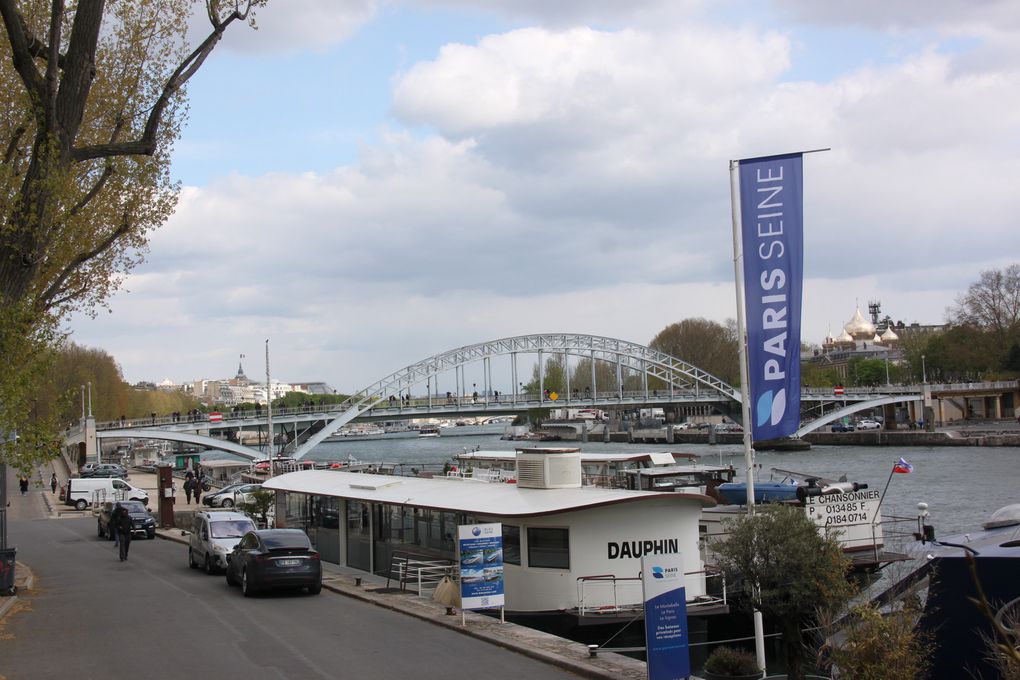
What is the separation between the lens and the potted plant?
36.5 feet

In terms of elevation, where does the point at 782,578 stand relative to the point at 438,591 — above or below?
above

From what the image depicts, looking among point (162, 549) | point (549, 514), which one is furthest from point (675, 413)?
point (549, 514)

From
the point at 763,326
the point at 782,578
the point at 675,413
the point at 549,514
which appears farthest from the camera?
the point at 675,413

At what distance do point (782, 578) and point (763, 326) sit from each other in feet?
15.7

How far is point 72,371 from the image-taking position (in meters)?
101

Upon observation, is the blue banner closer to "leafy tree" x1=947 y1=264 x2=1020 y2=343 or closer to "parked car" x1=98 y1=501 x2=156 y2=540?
"parked car" x1=98 y1=501 x2=156 y2=540

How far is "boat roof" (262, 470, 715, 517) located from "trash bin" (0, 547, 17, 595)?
7088mm

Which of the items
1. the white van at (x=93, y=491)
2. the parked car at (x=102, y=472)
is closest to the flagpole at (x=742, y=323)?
the white van at (x=93, y=491)

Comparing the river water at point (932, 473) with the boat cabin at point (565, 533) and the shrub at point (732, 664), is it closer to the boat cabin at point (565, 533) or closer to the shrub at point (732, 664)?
the boat cabin at point (565, 533)

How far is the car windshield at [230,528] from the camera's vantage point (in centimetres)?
2341

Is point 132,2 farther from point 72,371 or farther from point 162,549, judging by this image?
point 72,371

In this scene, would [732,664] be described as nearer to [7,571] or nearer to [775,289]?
[775,289]

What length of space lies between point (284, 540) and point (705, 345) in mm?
130977

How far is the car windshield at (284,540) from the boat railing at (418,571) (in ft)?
6.29
